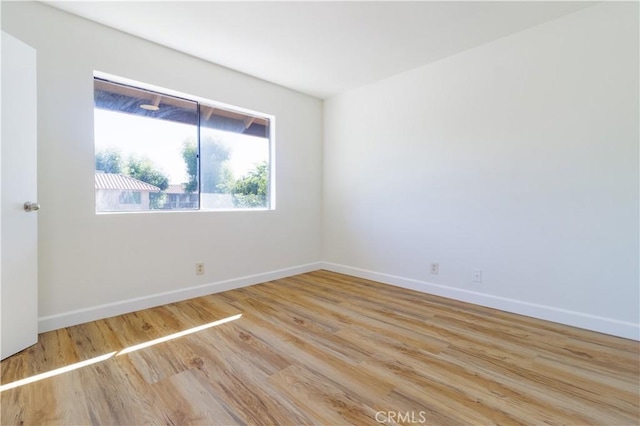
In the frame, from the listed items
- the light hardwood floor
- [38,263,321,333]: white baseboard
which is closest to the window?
[38,263,321,333]: white baseboard

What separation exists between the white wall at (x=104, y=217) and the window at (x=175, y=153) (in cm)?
14

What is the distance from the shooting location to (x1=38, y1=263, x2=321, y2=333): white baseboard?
7.25ft

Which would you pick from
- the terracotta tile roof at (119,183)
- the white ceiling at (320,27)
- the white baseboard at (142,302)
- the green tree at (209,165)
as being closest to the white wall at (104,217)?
the white baseboard at (142,302)

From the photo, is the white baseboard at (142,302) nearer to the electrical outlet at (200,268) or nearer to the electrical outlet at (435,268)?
the electrical outlet at (200,268)

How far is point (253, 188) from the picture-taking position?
11.9ft

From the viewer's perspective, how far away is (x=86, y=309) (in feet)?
7.69

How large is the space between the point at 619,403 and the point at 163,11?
381cm

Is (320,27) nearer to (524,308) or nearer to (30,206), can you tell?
(30,206)

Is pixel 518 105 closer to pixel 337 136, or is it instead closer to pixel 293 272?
pixel 337 136

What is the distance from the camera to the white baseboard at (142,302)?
2209 mm

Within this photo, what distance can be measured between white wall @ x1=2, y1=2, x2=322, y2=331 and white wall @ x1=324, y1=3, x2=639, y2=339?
1.65m

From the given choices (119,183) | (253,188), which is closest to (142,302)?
(119,183)

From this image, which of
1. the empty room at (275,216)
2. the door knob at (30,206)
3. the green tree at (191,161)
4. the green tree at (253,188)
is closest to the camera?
the empty room at (275,216)

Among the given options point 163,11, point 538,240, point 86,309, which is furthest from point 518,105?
point 86,309
